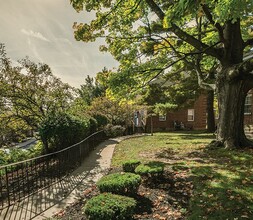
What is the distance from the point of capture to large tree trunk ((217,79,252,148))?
8766 millimetres

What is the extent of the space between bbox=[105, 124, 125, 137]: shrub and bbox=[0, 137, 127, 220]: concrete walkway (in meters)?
10.2

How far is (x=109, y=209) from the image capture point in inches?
134

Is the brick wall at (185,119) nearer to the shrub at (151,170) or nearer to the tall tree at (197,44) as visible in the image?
the tall tree at (197,44)

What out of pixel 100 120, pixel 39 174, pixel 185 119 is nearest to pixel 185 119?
pixel 185 119

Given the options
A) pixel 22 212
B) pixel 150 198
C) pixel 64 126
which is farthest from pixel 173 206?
pixel 64 126

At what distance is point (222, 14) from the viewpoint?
3.77 meters

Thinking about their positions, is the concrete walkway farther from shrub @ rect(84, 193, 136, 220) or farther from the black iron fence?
shrub @ rect(84, 193, 136, 220)

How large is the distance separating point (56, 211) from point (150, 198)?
2079 millimetres

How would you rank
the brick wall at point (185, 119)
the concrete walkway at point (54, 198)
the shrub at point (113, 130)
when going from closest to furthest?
the concrete walkway at point (54, 198) < the shrub at point (113, 130) < the brick wall at point (185, 119)

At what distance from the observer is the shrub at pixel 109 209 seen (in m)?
3.38

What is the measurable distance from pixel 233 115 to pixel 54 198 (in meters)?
7.64

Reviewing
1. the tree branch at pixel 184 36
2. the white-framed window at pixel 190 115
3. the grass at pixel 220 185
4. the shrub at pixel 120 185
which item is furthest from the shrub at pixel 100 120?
the white-framed window at pixel 190 115

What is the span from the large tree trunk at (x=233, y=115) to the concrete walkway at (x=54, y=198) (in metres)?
5.37

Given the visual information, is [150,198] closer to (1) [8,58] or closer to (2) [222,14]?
(2) [222,14]
